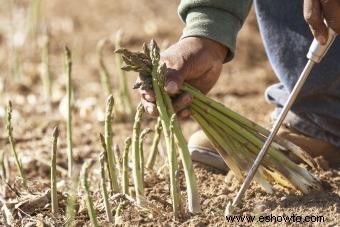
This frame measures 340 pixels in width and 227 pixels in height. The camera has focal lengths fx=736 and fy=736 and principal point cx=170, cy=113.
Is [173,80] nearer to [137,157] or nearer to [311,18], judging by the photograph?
[137,157]

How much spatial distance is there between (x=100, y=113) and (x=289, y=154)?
104cm

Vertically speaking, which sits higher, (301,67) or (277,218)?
(301,67)

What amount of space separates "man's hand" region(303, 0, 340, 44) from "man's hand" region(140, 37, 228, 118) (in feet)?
1.14

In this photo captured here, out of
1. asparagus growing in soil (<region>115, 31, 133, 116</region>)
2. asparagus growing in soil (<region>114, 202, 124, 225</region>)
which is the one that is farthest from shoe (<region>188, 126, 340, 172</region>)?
asparagus growing in soil (<region>115, 31, 133, 116</region>)

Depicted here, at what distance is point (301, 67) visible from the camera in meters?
2.15

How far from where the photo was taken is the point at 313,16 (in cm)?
Answer: 166

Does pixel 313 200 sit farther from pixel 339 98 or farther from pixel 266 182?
pixel 339 98

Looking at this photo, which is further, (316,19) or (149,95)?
(149,95)

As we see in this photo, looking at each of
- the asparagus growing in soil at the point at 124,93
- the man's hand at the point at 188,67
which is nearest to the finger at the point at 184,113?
the man's hand at the point at 188,67

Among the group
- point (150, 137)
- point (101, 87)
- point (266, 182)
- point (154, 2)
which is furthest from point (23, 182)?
point (154, 2)

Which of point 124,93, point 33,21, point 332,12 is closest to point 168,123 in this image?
point 332,12

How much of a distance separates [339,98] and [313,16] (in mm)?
556

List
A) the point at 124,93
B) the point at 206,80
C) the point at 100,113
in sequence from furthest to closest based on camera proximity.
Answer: the point at 100,113 < the point at 124,93 < the point at 206,80

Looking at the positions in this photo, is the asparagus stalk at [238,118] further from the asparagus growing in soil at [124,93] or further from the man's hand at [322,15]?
the asparagus growing in soil at [124,93]
